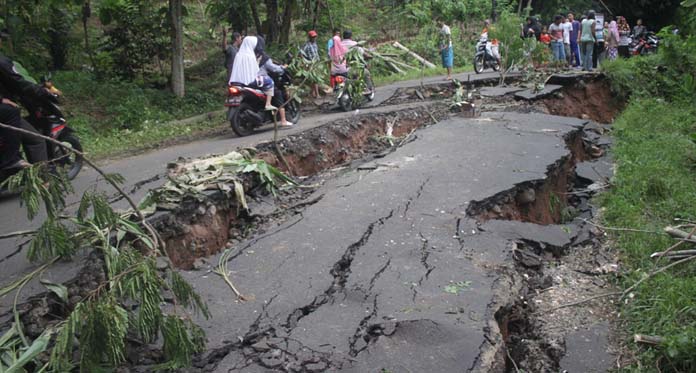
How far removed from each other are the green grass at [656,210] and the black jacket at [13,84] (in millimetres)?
5825

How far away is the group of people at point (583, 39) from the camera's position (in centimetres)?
1606

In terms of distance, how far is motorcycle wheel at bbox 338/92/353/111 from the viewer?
445 inches

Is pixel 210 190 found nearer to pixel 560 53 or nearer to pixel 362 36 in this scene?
pixel 560 53

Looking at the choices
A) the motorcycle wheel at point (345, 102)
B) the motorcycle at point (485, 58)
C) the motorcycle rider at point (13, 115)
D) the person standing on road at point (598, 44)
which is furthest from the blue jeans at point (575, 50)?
the motorcycle rider at point (13, 115)

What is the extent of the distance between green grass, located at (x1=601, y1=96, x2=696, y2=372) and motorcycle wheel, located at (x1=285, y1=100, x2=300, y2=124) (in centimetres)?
504

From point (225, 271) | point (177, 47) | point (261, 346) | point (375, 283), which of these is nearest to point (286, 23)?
point (177, 47)

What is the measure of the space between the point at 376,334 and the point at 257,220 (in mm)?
2574

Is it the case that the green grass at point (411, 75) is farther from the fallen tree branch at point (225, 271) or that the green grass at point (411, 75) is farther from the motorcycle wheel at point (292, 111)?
the fallen tree branch at point (225, 271)

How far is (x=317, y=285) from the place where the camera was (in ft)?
14.0

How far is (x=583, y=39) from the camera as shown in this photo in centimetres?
1593

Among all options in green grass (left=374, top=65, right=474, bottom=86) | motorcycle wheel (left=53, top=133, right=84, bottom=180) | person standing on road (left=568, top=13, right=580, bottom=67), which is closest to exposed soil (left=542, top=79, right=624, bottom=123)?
person standing on road (left=568, top=13, right=580, bottom=67)

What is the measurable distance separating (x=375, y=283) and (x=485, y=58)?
1302 centimetres

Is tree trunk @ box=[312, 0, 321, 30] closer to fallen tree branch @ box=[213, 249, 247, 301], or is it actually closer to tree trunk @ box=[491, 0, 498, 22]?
tree trunk @ box=[491, 0, 498, 22]

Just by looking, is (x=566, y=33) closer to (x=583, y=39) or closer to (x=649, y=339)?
(x=583, y=39)
